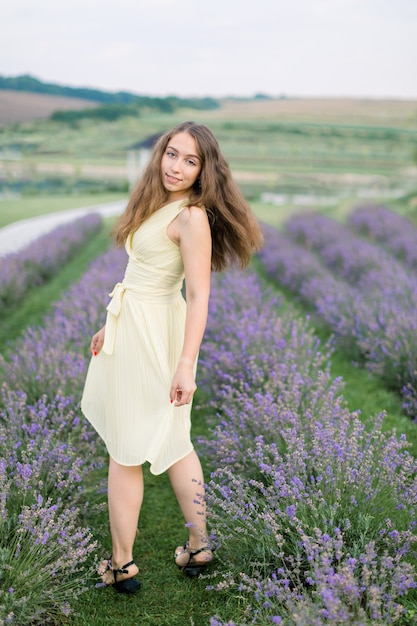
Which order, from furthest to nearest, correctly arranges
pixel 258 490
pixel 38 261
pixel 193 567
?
1. pixel 38 261
2. pixel 258 490
3. pixel 193 567

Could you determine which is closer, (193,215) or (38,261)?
(193,215)

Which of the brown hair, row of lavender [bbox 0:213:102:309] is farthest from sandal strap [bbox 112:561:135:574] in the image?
row of lavender [bbox 0:213:102:309]

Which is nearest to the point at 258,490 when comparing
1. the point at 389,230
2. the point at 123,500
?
the point at 123,500

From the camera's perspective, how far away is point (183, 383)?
74.5 inches

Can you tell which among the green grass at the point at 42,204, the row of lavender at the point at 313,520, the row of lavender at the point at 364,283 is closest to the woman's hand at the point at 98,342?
the row of lavender at the point at 313,520

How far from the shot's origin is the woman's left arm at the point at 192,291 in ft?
6.23

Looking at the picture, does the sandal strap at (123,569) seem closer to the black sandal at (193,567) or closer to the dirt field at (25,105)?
the black sandal at (193,567)

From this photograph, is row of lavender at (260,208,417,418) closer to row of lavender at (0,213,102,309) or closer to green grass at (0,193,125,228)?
row of lavender at (0,213,102,309)

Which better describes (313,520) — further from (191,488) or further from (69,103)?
(69,103)

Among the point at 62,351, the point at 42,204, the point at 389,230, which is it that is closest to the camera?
the point at 62,351

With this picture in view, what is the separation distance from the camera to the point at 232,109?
22.5 meters

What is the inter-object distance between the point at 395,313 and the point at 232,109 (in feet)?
64.5

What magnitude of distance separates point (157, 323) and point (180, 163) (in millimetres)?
504

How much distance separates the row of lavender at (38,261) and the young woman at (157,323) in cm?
405
